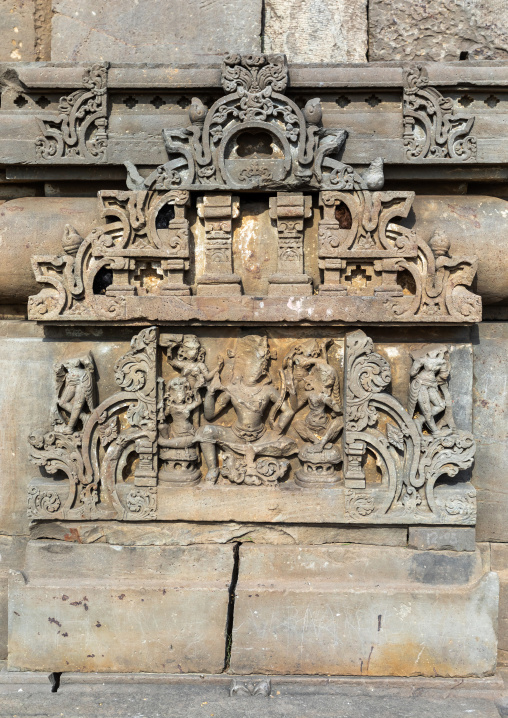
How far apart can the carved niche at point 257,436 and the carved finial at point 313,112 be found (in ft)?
4.37

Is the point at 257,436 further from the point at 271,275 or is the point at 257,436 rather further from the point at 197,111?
the point at 197,111

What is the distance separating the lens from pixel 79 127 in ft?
14.5

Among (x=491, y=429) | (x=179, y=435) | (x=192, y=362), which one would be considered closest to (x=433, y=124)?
(x=491, y=429)

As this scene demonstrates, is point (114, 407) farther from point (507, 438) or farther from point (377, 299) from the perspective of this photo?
point (507, 438)

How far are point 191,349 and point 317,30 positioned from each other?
97.1 inches

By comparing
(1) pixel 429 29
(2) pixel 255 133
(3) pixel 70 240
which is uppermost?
(1) pixel 429 29

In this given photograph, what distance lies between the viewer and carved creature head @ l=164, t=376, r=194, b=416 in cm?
439

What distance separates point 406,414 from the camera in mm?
4312

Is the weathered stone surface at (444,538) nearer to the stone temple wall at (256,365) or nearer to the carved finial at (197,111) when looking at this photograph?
the stone temple wall at (256,365)

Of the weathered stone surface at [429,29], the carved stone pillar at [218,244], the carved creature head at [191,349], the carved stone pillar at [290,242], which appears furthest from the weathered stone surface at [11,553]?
the weathered stone surface at [429,29]

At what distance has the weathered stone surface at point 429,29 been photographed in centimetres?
487

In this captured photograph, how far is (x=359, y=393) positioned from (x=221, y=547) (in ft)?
4.36

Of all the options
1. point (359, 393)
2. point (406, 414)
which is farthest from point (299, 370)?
point (406, 414)

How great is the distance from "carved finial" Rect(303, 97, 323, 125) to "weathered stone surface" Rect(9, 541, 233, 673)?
292cm
